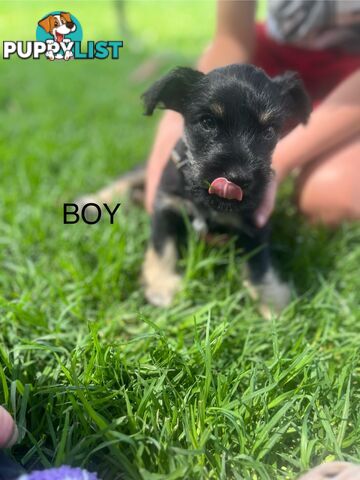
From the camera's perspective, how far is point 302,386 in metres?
1.69

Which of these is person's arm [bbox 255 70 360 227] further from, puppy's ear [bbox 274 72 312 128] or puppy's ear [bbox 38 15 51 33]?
puppy's ear [bbox 38 15 51 33]

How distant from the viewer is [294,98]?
1544 mm

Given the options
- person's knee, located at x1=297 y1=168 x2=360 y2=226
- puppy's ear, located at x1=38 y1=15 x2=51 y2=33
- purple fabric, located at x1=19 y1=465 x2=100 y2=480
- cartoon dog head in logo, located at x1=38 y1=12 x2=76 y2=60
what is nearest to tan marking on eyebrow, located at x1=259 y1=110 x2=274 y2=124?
cartoon dog head in logo, located at x1=38 y1=12 x2=76 y2=60

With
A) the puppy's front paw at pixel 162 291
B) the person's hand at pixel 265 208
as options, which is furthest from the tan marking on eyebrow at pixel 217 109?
the puppy's front paw at pixel 162 291

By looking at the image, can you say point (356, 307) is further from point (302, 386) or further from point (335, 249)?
point (302, 386)

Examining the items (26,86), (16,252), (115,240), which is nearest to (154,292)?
(115,240)

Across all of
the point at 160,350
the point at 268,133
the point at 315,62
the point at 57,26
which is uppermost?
the point at 315,62

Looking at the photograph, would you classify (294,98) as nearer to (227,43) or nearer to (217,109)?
(217,109)

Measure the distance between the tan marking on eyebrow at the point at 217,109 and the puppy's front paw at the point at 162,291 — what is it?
3.66ft

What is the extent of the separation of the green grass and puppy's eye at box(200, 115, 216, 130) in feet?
2.21

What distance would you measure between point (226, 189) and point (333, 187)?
1.78m

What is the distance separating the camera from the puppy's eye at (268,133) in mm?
1410

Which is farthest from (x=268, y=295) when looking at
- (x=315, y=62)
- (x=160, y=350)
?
(x=315, y=62)

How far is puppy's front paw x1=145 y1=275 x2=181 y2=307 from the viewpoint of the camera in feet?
7.79
